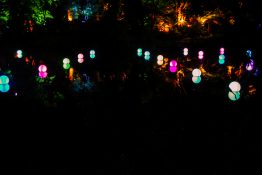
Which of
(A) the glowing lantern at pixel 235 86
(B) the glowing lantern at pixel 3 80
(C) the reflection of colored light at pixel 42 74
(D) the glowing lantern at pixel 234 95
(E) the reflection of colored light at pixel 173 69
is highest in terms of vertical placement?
(E) the reflection of colored light at pixel 173 69

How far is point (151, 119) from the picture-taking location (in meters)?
7.86

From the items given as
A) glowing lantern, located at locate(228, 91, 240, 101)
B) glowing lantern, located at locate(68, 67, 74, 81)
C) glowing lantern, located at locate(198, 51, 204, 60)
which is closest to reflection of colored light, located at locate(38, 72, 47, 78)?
glowing lantern, located at locate(68, 67, 74, 81)

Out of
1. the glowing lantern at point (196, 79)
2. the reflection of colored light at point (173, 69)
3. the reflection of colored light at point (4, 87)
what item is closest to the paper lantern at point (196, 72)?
the glowing lantern at point (196, 79)

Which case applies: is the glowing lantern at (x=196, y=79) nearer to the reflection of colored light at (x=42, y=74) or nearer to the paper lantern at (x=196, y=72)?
the paper lantern at (x=196, y=72)

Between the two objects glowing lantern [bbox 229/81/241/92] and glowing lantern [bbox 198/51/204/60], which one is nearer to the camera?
glowing lantern [bbox 229/81/241/92]

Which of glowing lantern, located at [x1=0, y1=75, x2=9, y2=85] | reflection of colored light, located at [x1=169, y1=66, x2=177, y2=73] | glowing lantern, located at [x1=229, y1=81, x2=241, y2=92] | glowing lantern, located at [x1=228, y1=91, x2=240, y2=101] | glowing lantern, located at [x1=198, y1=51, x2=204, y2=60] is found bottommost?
glowing lantern, located at [x1=228, y1=91, x2=240, y2=101]

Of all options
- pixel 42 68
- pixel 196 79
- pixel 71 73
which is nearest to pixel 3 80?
pixel 42 68

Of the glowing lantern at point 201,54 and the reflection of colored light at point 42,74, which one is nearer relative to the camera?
the reflection of colored light at point 42,74

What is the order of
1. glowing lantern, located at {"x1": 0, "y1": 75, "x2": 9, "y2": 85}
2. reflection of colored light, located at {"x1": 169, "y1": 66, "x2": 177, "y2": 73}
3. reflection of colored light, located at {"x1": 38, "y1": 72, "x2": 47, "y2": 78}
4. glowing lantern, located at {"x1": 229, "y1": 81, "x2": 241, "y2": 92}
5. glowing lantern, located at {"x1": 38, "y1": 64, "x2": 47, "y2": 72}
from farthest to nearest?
1. reflection of colored light, located at {"x1": 169, "y1": 66, "x2": 177, "y2": 73}
2. glowing lantern, located at {"x1": 38, "y1": 64, "x2": 47, "y2": 72}
3. reflection of colored light, located at {"x1": 38, "y1": 72, "x2": 47, "y2": 78}
4. glowing lantern, located at {"x1": 0, "y1": 75, "x2": 9, "y2": 85}
5. glowing lantern, located at {"x1": 229, "y1": 81, "x2": 241, "y2": 92}

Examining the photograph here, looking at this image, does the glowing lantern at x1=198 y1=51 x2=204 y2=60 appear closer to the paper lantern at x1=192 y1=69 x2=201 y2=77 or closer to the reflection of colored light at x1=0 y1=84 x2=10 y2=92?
the paper lantern at x1=192 y1=69 x2=201 y2=77

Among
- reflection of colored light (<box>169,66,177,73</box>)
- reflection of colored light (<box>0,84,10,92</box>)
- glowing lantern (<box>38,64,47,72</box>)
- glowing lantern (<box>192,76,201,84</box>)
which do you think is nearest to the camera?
reflection of colored light (<box>0,84,10,92</box>)

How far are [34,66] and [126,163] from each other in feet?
35.1

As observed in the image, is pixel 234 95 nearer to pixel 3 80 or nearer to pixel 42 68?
pixel 3 80

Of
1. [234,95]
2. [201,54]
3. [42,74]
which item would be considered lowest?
[234,95]
